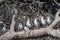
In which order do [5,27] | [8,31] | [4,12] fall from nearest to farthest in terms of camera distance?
[8,31]
[5,27]
[4,12]

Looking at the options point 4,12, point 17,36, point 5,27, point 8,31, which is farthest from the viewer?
point 4,12

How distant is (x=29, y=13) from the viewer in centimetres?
293

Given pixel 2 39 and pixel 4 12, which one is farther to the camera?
pixel 4 12

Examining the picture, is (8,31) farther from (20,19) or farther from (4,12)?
(4,12)

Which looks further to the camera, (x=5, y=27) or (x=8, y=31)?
(x=5, y=27)

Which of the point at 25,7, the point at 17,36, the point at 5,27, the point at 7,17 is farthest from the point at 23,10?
the point at 17,36

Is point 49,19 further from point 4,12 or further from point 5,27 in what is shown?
point 4,12

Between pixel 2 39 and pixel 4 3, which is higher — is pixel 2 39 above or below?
below

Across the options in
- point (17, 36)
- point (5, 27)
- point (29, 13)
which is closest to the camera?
point (17, 36)

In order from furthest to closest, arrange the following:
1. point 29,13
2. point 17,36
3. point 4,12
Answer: point 4,12
point 29,13
point 17,36

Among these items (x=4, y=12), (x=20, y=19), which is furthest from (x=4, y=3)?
(x=20, y=19)

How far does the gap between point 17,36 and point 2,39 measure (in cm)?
19

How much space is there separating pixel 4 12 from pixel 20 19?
45 centimetres

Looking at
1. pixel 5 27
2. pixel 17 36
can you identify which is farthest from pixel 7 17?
pixel 17 36
